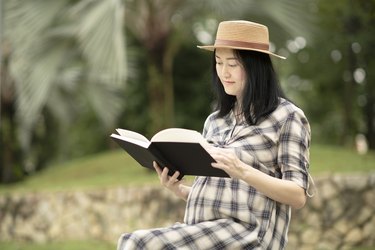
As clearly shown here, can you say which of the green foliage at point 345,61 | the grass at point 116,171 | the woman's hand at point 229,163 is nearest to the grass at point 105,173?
the grass at point 116,171

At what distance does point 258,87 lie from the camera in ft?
9.27

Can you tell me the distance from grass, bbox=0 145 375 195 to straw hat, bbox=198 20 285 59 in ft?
16.4

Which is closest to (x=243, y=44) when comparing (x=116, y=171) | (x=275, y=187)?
(x=275, y=187)

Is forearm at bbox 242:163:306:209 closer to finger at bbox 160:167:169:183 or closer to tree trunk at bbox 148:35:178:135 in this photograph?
finger at bbox 160:167:169:183

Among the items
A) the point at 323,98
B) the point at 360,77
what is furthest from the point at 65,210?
the point at 323,98

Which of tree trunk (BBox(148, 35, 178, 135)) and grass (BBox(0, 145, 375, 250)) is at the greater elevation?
tree trunk (BBox(148, 35, 178, 135))

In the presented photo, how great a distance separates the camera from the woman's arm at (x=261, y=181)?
8.48ft

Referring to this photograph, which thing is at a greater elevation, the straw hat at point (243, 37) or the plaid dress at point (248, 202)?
the straw hat at point (243, 37)

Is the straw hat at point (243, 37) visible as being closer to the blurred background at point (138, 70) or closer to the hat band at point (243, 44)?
the hat band at point (243, 44)

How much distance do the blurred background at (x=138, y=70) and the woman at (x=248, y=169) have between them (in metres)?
4.50

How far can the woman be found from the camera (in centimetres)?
269

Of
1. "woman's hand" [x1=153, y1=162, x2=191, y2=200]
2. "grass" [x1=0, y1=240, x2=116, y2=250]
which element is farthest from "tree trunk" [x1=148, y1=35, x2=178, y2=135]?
"woman's hand" [x1=153, y1=162, x2=191, y2=200]

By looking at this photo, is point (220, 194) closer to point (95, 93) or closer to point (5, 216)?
point (5, 216)

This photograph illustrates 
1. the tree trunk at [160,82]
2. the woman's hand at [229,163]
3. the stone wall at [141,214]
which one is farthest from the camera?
the tree trunk at [160,82]
